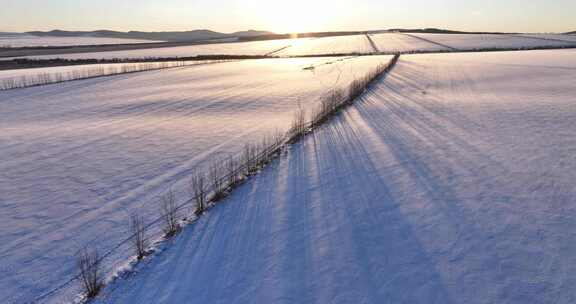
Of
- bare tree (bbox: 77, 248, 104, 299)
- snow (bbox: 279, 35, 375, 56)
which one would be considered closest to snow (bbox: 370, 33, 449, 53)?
snow (bbox: 279, 35, 375, 56)

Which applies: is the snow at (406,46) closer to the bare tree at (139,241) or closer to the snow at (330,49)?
the snow at (330,49)

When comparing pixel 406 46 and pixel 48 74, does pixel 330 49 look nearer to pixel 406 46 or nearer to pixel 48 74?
pixel 406 46

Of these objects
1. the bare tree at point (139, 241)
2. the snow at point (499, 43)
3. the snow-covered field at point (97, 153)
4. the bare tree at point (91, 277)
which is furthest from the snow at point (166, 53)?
the bare tree at point (91, 277)

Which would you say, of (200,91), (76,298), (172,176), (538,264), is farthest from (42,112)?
(538,264)

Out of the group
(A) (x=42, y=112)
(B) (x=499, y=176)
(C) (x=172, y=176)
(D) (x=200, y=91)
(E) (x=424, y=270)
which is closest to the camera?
(E) (x=424, y=270)

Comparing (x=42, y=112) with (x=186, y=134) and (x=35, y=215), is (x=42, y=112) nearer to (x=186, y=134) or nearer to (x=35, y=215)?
(x=186, y=134)

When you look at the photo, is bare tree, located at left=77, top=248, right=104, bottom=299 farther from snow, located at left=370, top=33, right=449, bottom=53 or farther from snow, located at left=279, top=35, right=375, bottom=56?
snow, located at left=370, top=33, right=449, bottom=53
